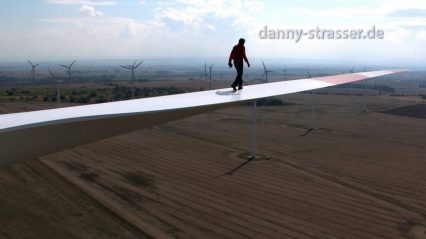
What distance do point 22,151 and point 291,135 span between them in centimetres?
2663

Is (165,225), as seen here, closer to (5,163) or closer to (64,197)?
(64,197)

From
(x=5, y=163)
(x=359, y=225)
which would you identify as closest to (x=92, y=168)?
(x=359, y=225)

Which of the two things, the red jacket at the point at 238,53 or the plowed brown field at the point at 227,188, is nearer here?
the plowed brown field at the point at 227,188

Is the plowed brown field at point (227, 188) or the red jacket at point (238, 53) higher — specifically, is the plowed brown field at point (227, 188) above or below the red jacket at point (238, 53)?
below

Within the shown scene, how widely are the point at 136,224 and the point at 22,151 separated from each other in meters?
7.45

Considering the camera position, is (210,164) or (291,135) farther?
(291,135)

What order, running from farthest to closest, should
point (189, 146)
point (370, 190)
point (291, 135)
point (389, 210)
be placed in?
point (291, 135), point (189, 146), point (370, 190), point (389, 210)

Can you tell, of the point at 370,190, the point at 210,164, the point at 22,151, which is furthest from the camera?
the point at 210,164

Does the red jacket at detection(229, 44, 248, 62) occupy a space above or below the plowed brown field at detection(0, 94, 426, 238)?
above

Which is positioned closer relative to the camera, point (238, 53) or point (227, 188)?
point (238, 53)

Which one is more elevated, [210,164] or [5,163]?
[5,163]

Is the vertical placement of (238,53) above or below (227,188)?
above

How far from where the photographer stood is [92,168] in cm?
1998

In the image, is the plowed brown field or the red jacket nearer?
the plowed brown field
